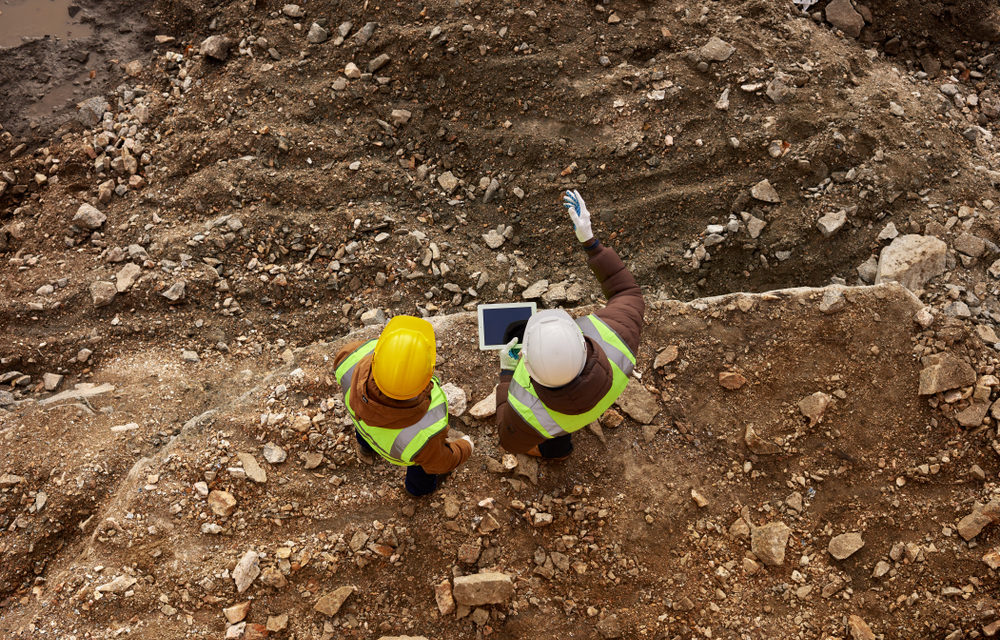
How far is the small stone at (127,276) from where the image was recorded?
16.1 feet

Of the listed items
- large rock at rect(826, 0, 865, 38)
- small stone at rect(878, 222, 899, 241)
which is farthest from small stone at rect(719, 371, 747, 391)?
large rock at rect(826, 0, 865, 38)

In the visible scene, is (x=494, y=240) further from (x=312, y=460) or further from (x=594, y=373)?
(x=594, y=373)

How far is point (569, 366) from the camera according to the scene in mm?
2730

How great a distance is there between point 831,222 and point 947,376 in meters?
1.55

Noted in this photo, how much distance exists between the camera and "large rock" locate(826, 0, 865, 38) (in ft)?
18.1

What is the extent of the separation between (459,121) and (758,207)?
2.77 metres

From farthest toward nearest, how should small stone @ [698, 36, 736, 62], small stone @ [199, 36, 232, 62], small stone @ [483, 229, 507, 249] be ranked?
small stone @ [199, 36, 232, 62]
small stone @ [483, 229, 507, 249]
small stone @ [698, 36, 736, 62]

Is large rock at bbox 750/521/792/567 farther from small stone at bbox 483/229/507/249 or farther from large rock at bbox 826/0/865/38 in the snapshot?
large rock at bbox 826/0/865/38

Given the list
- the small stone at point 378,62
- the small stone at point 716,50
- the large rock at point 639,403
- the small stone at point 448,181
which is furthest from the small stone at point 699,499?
the small stone at point 378,62

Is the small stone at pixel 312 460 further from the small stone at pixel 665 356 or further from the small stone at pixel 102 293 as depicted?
the small stone at pixel 102 293

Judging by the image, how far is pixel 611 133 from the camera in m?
5.25

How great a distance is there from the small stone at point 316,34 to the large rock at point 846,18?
4787 millimetres

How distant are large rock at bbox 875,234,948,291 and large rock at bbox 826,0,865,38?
237 centimetres

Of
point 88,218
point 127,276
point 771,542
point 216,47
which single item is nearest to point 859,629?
point 771,542
